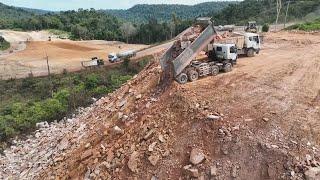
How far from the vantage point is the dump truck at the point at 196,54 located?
19734 millimetres

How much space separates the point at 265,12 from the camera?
3206 inches

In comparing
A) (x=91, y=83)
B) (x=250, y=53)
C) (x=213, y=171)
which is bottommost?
(x=91, y=83)

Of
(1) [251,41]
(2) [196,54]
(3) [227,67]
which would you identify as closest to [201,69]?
(2) [196,54]

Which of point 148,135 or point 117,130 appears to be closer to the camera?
point 148,135

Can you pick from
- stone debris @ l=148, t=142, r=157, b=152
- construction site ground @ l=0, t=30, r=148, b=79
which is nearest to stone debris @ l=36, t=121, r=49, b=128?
stone debris @ l=148, t=142, r=157, b=152

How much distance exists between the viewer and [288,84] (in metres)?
19.1

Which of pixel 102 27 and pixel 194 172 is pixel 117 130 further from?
pixel 102 27

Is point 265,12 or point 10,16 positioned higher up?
point 265,12

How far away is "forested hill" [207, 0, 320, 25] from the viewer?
68.6 m

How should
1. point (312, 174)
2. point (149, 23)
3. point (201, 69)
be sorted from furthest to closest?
point (149, 23) < point (201, 69) < point (312, 174)

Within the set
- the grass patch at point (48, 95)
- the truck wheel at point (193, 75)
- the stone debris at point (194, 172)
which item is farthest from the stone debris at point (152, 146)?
the grass patch at point (48, 95)

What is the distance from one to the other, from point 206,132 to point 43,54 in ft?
192

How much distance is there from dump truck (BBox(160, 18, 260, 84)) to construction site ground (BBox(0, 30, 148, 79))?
30.3 metres

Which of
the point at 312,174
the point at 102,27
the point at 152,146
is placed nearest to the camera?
the point at 312,174
